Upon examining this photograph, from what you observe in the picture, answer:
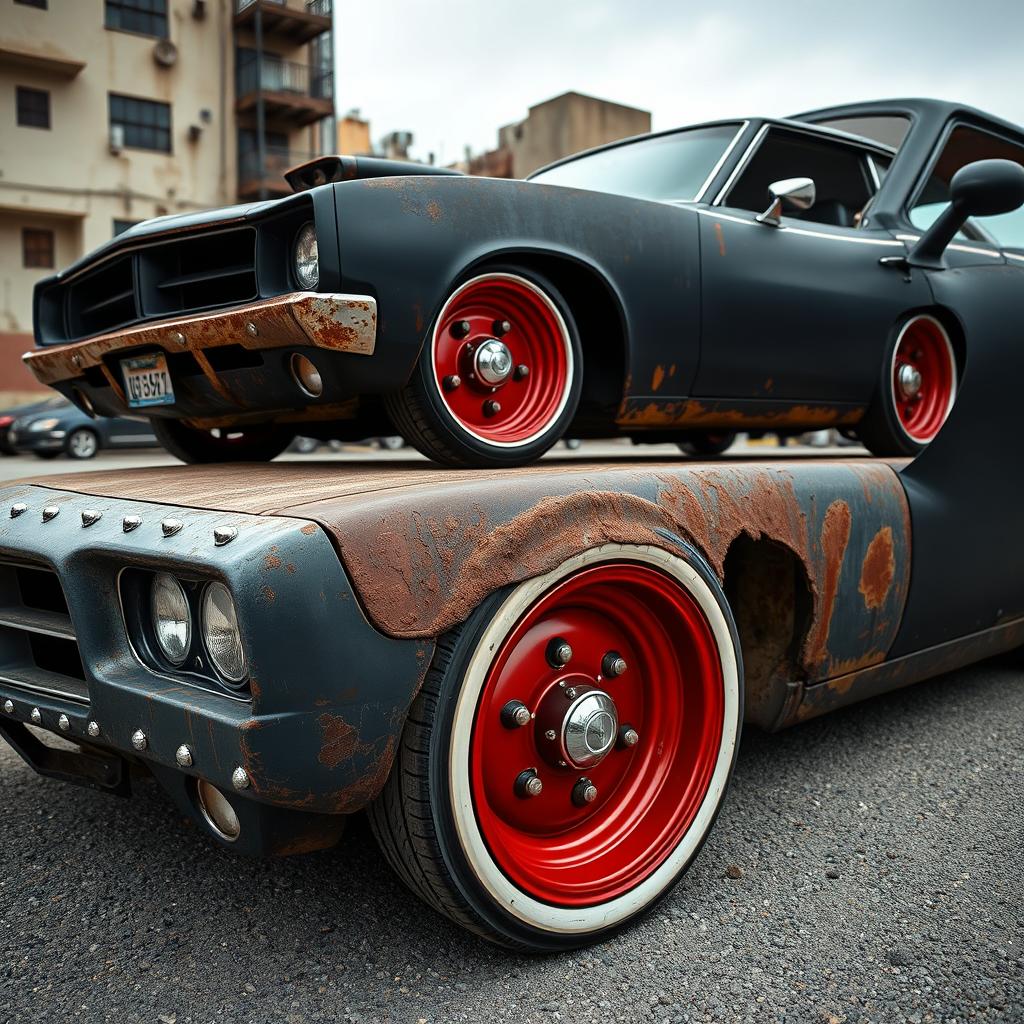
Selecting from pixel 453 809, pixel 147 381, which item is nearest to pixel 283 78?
pixel 147 381

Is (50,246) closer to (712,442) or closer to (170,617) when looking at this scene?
(712,442)

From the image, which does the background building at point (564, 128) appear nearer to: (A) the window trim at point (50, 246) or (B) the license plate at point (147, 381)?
(A) the window trim at point (50, 246)

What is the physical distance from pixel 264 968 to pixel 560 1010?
1.81 feet

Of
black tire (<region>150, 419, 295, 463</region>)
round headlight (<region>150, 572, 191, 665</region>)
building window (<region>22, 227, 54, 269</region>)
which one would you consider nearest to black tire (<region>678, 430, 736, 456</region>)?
black tire (<region>150, 419, 295, 463</region>)

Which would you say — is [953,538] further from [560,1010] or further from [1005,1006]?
[560,1010]

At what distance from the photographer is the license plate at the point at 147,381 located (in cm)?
275

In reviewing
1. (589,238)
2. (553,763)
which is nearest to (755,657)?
(553,763)

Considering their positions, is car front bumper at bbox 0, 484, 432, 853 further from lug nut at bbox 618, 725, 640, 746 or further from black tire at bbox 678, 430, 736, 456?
black tire at bbox 678, 430, 736, 456

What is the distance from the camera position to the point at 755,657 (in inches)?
99.0

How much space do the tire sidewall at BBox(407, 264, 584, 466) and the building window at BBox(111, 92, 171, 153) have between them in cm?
2798

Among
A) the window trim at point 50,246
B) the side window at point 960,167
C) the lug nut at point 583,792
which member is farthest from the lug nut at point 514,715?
the window trim at point 50,246

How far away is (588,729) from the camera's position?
6.26 feet

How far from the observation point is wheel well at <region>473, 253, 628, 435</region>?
290 cm

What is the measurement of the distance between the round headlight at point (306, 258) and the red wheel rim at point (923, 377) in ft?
8.01
